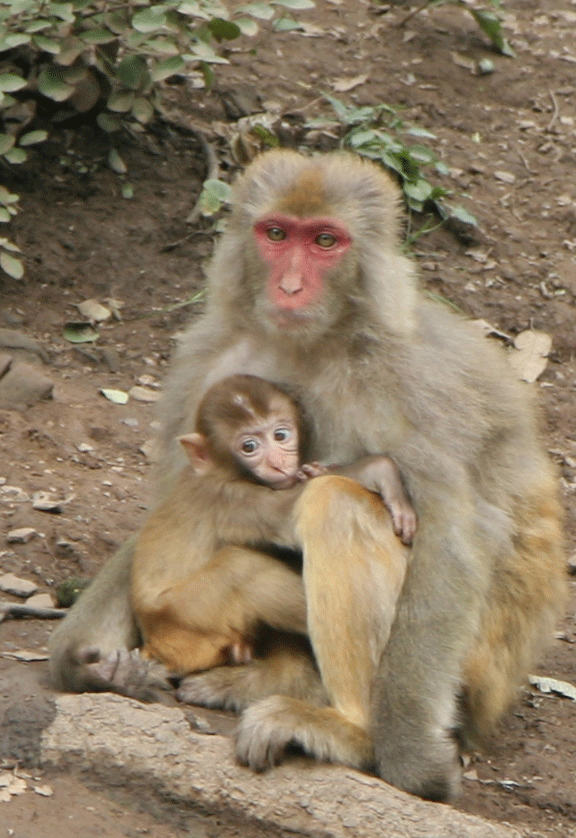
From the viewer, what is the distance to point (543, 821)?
539 cm

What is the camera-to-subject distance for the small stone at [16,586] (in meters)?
6.44

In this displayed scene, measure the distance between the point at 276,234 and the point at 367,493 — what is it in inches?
40.4

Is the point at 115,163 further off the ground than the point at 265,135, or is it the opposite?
the point at 265,135

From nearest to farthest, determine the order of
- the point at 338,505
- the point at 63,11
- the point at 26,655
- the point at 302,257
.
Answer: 1. the point at 338,505
2. the point at 302,257
3. the point at 26,655
4. the point at 63,11

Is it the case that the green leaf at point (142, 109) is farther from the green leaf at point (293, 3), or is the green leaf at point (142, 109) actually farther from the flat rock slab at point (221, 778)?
the flat rock slab at point (221, 778)

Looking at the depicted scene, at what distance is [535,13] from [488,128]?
1494mm

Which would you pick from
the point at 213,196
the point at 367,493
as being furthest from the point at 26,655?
the point at 213,196

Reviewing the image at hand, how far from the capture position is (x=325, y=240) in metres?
5.44

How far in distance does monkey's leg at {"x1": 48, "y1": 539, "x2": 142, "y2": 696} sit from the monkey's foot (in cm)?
51

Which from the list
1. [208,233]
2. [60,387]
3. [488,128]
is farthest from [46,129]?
[488,128]

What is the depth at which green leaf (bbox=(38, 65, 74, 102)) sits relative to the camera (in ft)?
28.8

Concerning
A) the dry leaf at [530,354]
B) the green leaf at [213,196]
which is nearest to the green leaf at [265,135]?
the green leaf at [213,196]

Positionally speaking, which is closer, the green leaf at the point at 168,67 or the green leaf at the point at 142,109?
the green leaf at the point at 168,67

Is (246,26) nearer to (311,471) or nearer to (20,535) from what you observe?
(20,535)
